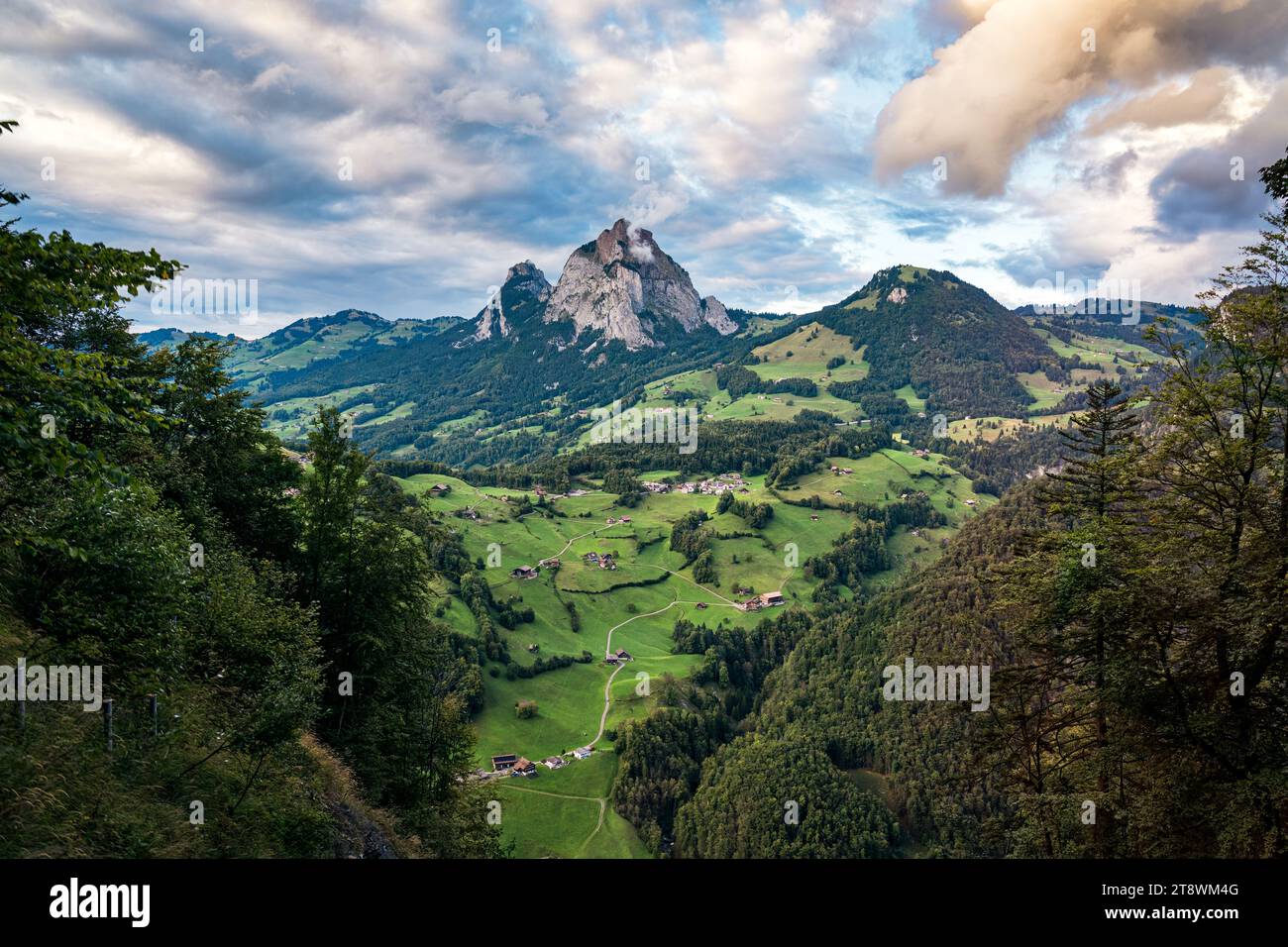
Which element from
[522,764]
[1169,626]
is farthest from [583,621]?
[1169,626]

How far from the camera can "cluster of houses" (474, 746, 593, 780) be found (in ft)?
309

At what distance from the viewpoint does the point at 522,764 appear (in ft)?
315

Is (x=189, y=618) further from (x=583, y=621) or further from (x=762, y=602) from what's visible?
(x=762, y=602)

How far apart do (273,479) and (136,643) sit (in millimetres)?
19822

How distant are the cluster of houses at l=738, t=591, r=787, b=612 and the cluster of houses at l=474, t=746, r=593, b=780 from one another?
68260mm

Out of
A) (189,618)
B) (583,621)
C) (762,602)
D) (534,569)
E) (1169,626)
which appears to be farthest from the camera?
(534,569)

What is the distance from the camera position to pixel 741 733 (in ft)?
385

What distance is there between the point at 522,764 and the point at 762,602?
83.5m

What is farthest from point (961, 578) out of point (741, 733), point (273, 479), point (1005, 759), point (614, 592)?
point (273, 479)

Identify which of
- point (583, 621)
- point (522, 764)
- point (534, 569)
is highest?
point (534, 569)
